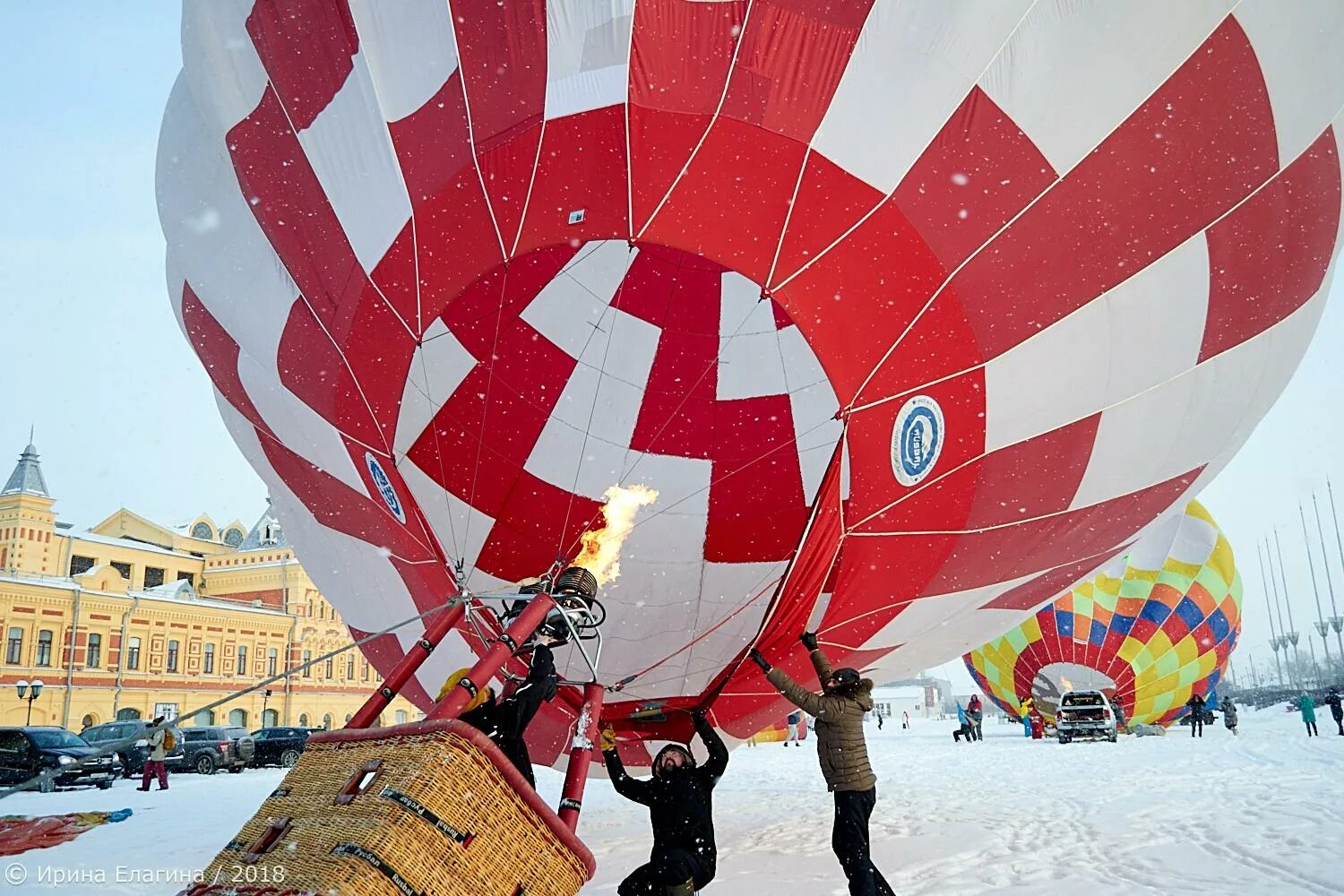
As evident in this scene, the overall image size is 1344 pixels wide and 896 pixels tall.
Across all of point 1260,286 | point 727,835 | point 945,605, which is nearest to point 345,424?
point 945,605

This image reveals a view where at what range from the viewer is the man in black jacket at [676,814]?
3395mm

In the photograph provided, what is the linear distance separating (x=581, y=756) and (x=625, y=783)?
3.54 feet

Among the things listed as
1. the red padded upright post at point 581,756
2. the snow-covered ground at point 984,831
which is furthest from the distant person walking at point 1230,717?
the red padded upright post at point 581,756

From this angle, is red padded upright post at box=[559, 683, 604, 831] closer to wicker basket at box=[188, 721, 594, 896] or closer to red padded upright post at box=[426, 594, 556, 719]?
wicker basket at box=[188, 721, 594, 896]

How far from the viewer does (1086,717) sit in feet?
54.6

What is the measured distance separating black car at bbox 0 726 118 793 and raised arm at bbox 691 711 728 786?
34.6 ft

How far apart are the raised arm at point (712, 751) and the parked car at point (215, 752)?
1423 centimetres

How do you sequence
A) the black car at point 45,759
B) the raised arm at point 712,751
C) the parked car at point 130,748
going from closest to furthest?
the raised arm at point 712,751
the black car at point 45,759
the parked car at point 130,748

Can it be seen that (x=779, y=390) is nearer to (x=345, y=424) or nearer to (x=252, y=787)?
(x=345, y=424)

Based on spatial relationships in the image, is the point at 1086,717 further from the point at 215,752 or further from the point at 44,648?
the point at 44,648

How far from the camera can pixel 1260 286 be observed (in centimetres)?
436

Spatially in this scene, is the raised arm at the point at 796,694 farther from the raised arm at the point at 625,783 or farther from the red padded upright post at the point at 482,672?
the red padded upright post at the point at 482,672

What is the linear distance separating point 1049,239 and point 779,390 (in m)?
2.40

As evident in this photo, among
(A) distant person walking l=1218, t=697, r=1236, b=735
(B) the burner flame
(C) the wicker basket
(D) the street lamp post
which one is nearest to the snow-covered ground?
(B) the burner flame
